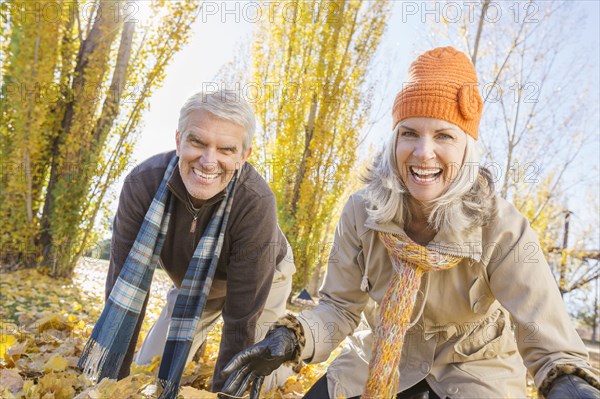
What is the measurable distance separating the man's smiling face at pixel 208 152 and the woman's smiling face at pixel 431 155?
34.2 inches

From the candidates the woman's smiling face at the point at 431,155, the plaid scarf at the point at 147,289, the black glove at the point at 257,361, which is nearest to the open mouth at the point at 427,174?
the woman's smiling face at the point at 431,155

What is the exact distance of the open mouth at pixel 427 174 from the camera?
1967 millimetres

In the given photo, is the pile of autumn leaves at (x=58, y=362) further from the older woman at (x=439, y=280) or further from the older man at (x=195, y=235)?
the older woman at (x=439, y=280)

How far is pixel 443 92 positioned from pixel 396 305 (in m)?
0.91

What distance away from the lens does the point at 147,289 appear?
109 inches

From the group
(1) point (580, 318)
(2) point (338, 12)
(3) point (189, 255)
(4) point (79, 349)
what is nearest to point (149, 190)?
(3) point (189, 255)

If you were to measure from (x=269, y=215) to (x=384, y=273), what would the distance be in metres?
0.75

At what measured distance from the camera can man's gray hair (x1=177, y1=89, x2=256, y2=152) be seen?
2.38 metres

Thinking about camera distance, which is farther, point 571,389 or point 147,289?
point 147,289

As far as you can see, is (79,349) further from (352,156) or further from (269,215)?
(352,156)

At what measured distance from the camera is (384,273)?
87.8 inches

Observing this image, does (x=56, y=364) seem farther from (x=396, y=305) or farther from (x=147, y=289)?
(x=396, y=305)

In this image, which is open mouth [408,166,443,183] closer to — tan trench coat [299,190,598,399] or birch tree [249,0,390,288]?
tan trench coat [299,190,598,399]

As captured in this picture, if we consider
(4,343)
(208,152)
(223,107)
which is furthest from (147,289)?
(223,107)
